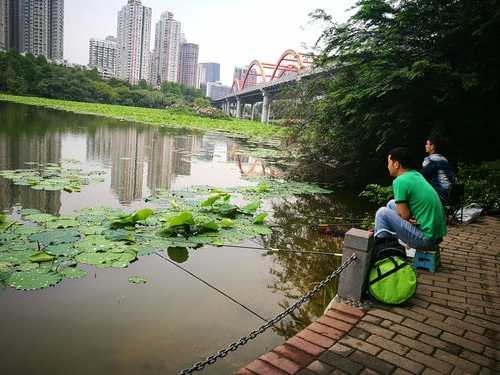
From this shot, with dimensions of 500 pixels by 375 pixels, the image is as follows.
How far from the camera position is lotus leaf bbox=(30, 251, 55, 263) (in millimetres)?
4008

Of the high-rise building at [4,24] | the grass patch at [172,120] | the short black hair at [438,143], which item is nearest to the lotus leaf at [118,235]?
the short black hair at [438,143]

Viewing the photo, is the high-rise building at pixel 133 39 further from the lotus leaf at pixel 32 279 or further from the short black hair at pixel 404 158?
the short black hair at pixel 404 158

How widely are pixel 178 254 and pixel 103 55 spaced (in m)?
159

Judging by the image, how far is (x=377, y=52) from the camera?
8.54 m

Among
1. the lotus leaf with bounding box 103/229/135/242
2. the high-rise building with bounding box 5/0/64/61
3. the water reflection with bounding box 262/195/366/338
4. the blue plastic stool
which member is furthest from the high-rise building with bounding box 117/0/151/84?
the blue plastic stool

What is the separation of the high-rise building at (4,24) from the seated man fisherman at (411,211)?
12195 cm

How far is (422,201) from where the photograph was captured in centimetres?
336

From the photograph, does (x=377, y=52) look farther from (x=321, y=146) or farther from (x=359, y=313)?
(x=359, y=313)

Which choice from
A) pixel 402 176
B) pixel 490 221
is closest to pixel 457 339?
pixel 402 176

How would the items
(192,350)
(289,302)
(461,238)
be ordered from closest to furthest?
(192,350)
(289,302)
(461,238)

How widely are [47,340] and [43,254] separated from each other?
1446 mm

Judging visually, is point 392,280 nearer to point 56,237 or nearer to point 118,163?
point 56,237

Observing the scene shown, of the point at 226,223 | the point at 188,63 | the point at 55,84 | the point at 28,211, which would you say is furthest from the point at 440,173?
the point at 188,63

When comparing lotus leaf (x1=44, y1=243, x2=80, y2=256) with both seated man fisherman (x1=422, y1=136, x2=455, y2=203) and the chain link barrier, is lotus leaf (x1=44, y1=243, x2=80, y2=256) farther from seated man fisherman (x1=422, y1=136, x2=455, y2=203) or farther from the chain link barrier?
seated man fisherman (x1=422, y1=136, x2=455, y2=203)
